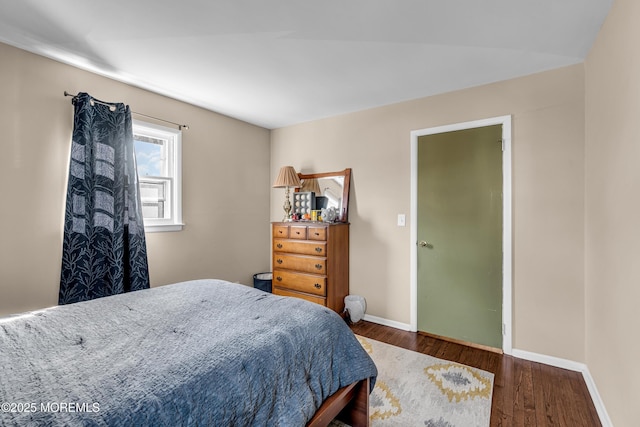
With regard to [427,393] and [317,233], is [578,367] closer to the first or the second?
[427,393]

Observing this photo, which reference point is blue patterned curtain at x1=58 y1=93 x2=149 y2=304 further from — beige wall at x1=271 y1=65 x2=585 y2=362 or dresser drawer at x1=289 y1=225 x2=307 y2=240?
A: beige wall at x1=271 y1=65 x2=585 y2=362

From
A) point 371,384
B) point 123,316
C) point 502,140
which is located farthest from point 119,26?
point 502,140

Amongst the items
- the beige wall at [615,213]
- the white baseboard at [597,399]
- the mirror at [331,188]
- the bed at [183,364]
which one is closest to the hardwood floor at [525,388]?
the white baseboard at [597,399]

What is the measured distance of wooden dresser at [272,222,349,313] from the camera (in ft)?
10.5

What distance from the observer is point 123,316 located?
59.7 inches

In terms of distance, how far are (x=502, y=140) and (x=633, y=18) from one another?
4.03ft

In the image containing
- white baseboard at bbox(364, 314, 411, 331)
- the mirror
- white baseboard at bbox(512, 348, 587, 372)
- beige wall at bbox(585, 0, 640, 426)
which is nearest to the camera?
beige wall at bbox(585, 0, 640, 426)

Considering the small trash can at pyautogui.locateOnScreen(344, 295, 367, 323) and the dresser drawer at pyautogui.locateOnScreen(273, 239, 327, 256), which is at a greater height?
the dresser drawer at pyautogui.locateOnScreen(273, 239, 327, 256)

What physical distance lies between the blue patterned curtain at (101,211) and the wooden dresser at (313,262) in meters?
1.45

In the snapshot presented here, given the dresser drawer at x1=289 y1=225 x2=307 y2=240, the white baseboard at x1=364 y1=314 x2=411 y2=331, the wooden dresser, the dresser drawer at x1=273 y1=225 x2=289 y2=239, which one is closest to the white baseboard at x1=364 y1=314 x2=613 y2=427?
the white baseboard at x1=364 y1=314 x2=411 y2=331

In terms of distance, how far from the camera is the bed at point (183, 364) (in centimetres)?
87

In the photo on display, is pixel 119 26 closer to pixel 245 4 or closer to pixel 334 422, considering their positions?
pixel 245 4

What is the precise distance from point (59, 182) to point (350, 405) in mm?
2777

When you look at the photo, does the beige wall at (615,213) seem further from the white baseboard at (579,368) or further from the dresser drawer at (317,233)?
the dresser drawer at (317,233)
